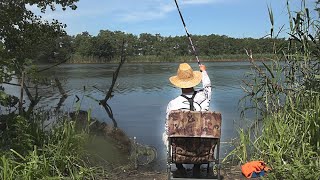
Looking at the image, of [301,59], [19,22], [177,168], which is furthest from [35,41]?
[301,59]

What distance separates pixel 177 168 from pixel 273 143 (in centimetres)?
119


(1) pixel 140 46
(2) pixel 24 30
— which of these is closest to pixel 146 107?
(2) pixel 24 30

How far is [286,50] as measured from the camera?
539cm

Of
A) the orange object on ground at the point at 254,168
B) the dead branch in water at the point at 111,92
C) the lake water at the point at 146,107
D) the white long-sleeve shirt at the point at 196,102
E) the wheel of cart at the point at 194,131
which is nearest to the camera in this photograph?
the wheel of cart at the point at 194,131

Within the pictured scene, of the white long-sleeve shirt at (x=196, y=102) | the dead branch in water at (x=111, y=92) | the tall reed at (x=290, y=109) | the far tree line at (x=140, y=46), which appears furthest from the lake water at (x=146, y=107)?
the far tree line at (x=140, y=46)

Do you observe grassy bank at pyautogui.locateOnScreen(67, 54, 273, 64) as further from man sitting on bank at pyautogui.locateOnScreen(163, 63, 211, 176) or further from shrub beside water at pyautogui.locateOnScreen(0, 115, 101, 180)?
man sitting on bank at pyautogui.locateOnScreen(163, 63, 211, 176)

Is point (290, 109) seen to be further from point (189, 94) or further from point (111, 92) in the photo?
point (111, 92)

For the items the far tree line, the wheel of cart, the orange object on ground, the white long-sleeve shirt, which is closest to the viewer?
the wheel of cart

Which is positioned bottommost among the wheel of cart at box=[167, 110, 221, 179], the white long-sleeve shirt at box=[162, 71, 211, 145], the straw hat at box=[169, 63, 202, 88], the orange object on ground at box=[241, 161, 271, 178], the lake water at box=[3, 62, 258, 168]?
the lake water at box=[3, 62, 258, 168]

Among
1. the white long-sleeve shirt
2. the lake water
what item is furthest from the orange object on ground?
the lake water

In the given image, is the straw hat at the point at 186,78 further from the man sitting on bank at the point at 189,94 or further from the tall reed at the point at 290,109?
the tall reed at the point at 290,109

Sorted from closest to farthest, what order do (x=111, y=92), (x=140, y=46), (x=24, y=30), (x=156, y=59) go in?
(x=24, y=30), (x=111, y=92), (x=156, y=59), (x=140, y=46)

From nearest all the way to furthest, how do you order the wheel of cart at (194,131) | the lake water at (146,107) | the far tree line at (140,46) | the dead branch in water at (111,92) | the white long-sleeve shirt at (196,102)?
the wheel of cart at (194,131)
the white long-sleeve shirt at (196,102)
the lake water at (146,107)
the dead branch in water at (111,92)
the far tree line at (140,46)

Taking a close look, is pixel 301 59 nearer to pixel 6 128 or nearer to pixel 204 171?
pixel 204 171
